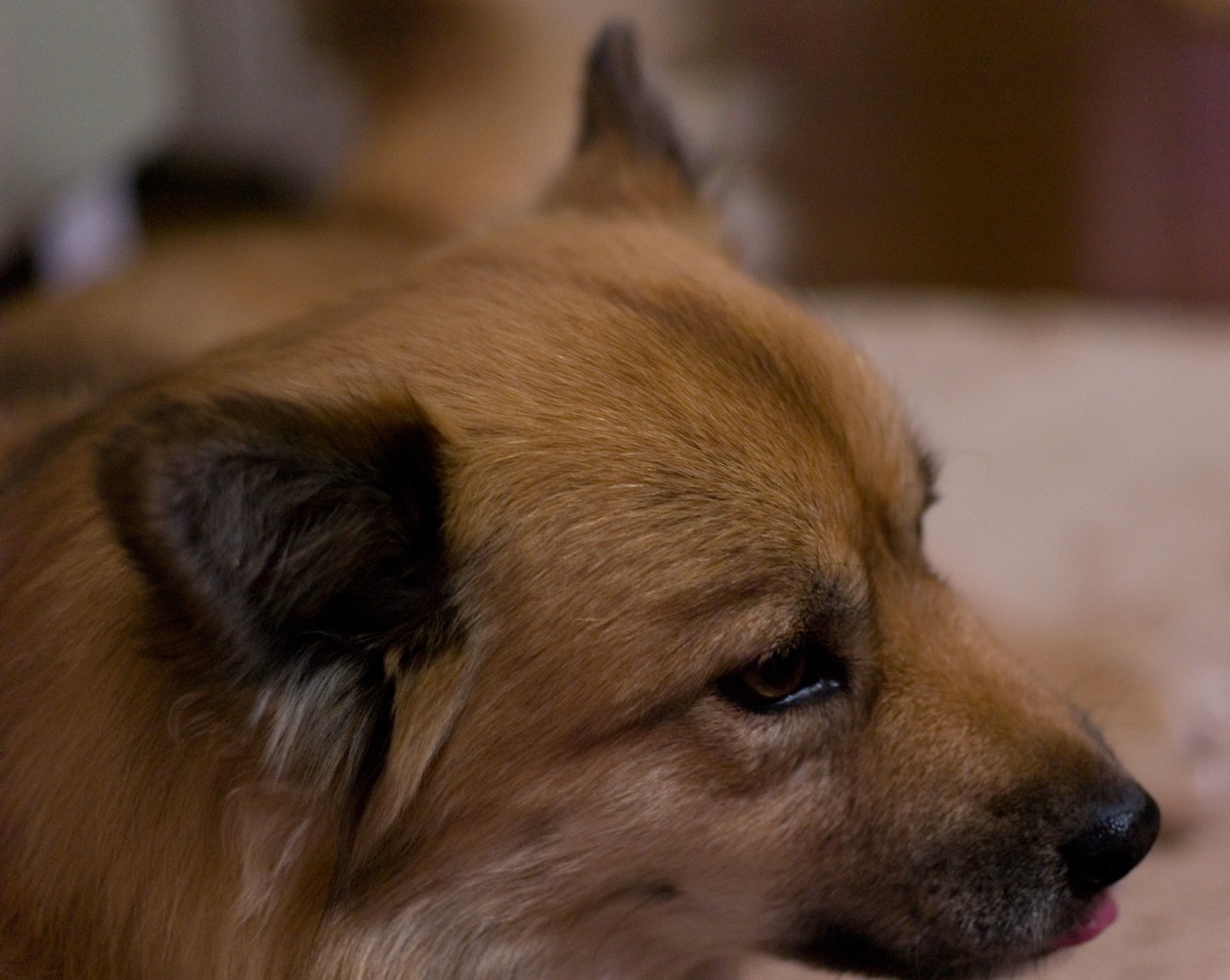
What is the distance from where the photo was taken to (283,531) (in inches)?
41.9

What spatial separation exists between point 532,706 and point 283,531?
291 millimetres

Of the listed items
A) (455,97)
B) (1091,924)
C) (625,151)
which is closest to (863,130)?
(455,97)

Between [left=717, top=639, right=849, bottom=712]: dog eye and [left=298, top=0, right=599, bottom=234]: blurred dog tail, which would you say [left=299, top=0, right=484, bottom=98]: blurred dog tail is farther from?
[left=717, top=639, right=849, bottom=712]: dog eye

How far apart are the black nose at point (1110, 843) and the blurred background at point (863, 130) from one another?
2.53 meters

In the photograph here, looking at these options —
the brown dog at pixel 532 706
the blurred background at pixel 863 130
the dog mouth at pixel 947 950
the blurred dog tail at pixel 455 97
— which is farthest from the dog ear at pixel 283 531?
the blurred background at pixel 863 130

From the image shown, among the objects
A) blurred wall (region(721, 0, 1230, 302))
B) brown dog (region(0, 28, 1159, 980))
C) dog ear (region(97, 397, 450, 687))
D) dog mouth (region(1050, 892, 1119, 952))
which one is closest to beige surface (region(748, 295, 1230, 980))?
dog mouth (region(1050, 892, 1119, 952))

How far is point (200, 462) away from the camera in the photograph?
0.99 m

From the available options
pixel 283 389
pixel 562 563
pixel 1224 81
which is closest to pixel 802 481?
pixel 562 563

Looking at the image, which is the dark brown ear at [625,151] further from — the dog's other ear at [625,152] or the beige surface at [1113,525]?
the beige surface at [1113,525]

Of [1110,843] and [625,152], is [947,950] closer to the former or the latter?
[1110,843]

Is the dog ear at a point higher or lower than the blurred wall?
higher

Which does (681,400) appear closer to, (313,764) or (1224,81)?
(313,764)

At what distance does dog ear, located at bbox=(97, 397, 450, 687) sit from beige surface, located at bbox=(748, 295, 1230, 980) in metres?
0.83

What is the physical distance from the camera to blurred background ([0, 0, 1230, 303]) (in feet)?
11.9
